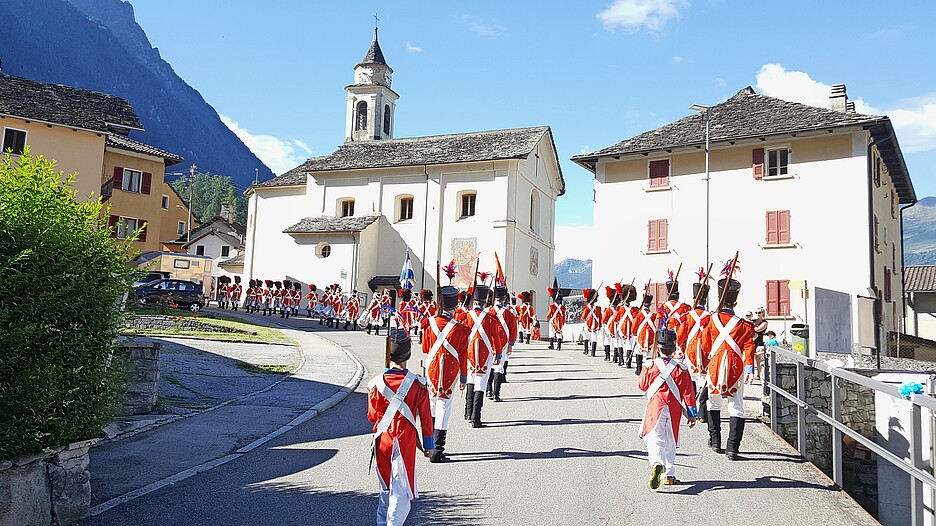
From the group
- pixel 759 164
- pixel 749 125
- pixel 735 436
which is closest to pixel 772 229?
pixel 759 164

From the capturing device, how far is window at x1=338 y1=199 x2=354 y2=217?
149 ft

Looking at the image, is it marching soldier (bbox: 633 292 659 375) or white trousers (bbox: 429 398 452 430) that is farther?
marching soldier (bbox: 633 292 659 375)

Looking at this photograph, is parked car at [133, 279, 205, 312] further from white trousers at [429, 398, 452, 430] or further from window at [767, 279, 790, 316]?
white trousers at [429, 398, 452, 430]

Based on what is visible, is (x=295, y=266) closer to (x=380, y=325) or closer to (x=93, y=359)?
(x=380, y=325)

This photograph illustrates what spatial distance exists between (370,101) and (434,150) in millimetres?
15360

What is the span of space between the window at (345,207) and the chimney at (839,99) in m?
27.6

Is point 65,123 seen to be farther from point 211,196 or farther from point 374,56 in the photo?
point 211,196

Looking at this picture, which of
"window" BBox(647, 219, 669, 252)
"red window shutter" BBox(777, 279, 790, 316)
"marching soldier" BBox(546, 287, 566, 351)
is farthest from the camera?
"window" BBox(647, 219, 669, 252)

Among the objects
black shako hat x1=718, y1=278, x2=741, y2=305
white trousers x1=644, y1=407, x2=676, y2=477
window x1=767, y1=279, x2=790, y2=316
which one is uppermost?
window x1=767, y1=279, x2=790, y2=316

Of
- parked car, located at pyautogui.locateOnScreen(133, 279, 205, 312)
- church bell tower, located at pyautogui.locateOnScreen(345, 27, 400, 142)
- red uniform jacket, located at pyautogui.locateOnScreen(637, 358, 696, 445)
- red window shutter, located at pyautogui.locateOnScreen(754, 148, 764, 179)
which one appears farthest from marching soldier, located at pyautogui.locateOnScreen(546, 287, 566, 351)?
church bell tower, located at pyautogui.locateOnScreen(345, 27, 400, 142)

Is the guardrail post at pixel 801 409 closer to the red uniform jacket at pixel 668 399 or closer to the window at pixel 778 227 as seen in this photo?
the red uniform jacket at pixel 668 399

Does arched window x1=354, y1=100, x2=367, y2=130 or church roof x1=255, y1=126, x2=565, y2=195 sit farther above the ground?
arched window x1=354, y1=100, x2=367, y2=130

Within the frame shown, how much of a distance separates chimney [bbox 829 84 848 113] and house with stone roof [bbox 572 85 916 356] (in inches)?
1.9

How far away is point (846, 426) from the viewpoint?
7.29 m
